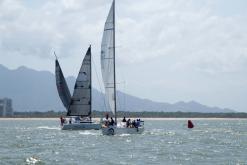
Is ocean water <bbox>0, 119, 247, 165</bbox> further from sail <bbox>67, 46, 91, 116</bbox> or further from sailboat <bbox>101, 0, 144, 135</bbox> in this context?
sail <bbox>67, 46, 91, 116</bbox>

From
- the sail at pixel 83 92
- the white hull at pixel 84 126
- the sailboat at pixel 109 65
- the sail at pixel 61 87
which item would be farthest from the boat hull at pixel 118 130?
the sail at pixel 61 87

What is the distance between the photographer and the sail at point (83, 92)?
277 ft

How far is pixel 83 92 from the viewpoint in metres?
84.9

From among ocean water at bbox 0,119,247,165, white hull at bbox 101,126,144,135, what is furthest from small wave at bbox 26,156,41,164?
white hull at bbox 101,126,144,135

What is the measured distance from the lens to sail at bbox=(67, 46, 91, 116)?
84.5 m

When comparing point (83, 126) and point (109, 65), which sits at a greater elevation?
point (109, 65)

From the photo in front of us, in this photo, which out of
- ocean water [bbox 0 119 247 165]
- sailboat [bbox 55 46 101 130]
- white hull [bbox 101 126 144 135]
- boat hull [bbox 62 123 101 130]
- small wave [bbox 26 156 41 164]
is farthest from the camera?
sailboat [bbox 55 46 101 130]

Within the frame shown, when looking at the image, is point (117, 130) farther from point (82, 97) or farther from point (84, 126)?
point (82, 97)

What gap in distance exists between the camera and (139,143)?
56.8 m

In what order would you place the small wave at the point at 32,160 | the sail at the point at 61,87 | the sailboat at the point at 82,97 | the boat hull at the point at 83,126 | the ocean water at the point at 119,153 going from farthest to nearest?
the sail at the point at 61,87 < the sailboat at the point at 82,97 < the boat hull at the point at 83,126 < the ocean water at the point at 119,153 < the small wave at the point at 32,160

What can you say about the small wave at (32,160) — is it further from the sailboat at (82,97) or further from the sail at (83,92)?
the sail at (83,92)

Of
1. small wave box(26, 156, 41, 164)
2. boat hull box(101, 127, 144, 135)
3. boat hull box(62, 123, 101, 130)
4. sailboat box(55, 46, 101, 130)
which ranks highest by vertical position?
sailboat box(55, 46, 101, 130)

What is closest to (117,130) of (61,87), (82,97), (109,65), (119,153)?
(109,65)

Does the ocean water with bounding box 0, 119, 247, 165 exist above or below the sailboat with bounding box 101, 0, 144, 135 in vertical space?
below
